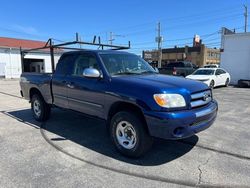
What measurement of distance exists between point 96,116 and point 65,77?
1.36 metres

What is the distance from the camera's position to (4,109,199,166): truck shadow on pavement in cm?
418

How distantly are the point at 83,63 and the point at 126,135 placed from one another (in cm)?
198

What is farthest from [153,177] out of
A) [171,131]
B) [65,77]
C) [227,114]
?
[227,114]

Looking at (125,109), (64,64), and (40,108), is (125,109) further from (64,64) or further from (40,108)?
Result: (40,108)

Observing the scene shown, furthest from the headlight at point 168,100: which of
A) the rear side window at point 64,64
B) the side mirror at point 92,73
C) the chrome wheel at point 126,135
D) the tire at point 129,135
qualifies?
the rear side window at point 64,64

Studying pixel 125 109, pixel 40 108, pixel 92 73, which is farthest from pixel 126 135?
pixel 40 108

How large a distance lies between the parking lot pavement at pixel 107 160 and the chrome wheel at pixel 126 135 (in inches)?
9.9

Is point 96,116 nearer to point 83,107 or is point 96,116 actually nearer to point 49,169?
point 83,107

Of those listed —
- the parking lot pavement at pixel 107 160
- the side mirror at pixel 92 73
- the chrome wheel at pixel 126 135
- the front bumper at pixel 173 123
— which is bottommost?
Result: the parking lot pavement at pixel 107 160

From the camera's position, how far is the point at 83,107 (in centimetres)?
503

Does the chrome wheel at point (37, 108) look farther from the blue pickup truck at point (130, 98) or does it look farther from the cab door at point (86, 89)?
the cab door at point (86, 89)

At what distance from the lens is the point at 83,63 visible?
5227 mm

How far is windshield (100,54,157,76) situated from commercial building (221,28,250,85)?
17.5 m

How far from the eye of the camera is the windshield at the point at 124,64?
472 centimetres
